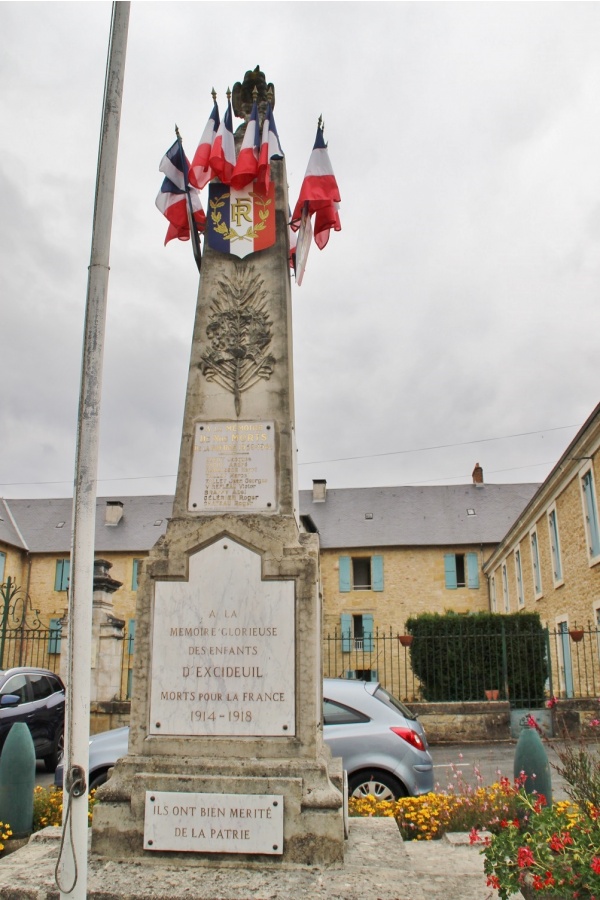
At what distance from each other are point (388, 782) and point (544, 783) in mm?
1896

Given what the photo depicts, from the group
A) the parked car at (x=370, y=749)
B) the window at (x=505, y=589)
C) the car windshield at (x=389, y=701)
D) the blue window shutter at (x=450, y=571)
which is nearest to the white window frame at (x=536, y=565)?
the window at (x=505, y=589)

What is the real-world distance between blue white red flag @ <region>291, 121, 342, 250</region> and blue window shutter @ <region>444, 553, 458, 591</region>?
2665cm

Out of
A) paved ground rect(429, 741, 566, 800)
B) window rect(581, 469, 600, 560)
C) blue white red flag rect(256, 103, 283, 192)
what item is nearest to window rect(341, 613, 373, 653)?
window rect(581, 469, 600, 560)

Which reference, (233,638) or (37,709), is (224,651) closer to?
(233,638)

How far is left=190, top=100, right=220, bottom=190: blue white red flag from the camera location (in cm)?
545

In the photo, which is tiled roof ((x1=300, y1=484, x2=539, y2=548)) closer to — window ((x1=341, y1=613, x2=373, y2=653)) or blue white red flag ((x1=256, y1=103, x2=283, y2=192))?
window ((x1=341, y1=613, x2=373, y2=653))

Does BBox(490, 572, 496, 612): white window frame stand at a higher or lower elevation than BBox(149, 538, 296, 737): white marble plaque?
higher

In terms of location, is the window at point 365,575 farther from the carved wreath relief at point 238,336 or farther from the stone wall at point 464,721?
the carved wreath relief at point 238,336

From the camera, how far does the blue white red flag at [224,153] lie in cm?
538

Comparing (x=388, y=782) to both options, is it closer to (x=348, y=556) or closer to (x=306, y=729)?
(x=306, y=729)

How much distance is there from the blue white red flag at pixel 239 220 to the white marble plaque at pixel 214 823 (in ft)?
11.8

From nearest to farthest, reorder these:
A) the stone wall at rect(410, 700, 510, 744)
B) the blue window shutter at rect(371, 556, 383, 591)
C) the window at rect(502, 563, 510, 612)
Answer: the stone wall at rect(410, 700, 510, 744) → the window at rect(502, 563, 510, 612) → the blue window shutter at rect(371, 556, 383, 591)

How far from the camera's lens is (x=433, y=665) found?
15.3 meters

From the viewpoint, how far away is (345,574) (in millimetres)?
31000
